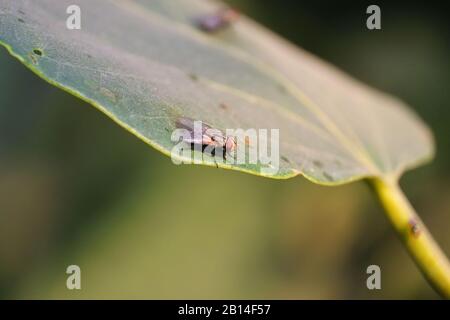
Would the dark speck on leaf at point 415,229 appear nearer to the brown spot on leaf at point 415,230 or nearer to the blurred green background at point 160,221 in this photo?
the brown spot on leaf at point 415,230

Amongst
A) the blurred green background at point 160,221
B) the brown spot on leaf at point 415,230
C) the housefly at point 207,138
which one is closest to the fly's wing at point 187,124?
the housefly at point 207,138

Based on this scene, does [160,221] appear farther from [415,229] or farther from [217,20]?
[415,229]

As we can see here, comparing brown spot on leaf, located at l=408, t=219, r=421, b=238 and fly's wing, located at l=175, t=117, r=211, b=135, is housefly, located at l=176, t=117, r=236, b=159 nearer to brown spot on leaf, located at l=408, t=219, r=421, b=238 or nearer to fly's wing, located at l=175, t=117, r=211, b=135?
fly's wing, located at l=175, t=117, r=211, b=135

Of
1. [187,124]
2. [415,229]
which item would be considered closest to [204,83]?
[187,124]

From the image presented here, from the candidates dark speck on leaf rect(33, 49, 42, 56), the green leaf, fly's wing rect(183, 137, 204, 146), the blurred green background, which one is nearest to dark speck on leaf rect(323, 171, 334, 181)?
the green leaf
